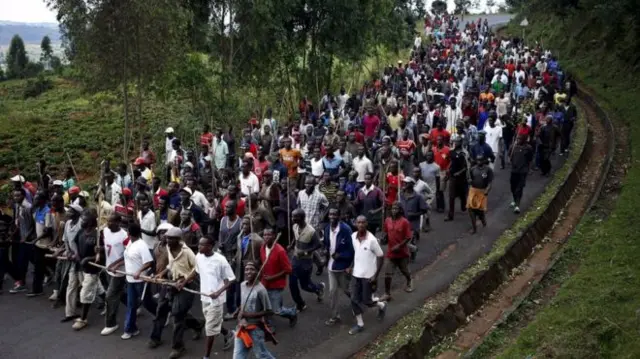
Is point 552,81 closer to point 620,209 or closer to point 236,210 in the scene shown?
point 620,209

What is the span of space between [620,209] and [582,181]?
3.54 metres

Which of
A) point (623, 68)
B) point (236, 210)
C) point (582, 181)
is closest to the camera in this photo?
point (236, 210)

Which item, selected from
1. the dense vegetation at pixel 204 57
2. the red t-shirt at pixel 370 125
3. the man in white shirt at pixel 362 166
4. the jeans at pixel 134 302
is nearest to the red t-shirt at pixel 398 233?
the man in white shirt at pixel 362 166

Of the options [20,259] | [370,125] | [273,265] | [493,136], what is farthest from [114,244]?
[493,136]

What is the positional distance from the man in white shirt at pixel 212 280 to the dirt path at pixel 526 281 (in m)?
2.97

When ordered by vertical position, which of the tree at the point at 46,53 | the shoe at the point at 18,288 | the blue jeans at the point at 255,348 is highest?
the tree at the point at 46,53

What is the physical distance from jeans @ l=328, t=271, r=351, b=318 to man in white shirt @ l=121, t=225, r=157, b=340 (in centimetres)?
249

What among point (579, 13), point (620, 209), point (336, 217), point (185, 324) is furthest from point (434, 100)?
point (579, 13)

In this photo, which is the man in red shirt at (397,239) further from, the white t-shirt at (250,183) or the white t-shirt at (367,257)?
the white t-shirt at (250,183)

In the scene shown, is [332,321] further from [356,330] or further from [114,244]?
[114,244]

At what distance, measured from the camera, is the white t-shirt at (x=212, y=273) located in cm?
797

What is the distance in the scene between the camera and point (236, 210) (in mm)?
10469

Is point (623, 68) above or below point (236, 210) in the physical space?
above

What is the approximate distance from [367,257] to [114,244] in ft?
11.6
